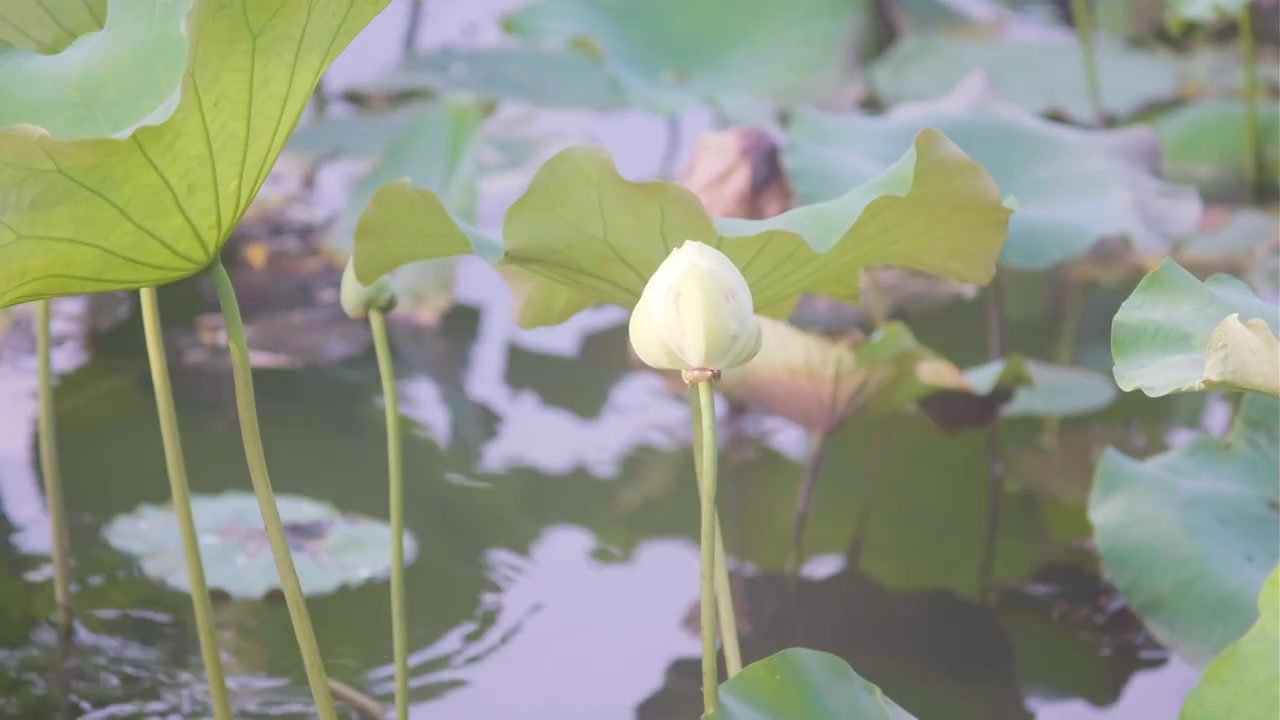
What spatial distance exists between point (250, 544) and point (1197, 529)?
907mm

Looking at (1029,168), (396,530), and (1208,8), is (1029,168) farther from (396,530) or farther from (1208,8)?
(396,530)

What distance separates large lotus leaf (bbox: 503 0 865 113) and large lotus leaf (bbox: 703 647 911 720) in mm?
2051

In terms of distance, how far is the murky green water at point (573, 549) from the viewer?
1.27m

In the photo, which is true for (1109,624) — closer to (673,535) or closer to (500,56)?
(673,535)

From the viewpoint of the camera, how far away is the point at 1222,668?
2.35 feet

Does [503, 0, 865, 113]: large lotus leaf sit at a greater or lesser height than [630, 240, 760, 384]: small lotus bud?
greater

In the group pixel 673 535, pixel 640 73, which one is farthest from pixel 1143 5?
pixel 673 535

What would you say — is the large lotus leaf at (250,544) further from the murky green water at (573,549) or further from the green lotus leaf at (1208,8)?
the green lotus leaf at (1208,8)

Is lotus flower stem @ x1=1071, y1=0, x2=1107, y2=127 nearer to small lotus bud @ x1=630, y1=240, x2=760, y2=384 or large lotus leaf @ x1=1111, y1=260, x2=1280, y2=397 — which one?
large lotus leaf @ x1=1111, y1=260, x2=1280, y2=397

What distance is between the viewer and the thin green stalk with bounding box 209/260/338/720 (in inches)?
32.2

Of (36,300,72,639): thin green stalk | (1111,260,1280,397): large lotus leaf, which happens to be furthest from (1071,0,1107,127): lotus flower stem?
(36,300,72,639): thin green stalk

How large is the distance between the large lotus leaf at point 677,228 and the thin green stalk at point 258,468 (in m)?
0.10

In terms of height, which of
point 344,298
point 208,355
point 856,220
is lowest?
point 856,220

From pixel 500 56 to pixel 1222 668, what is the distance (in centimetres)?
245
